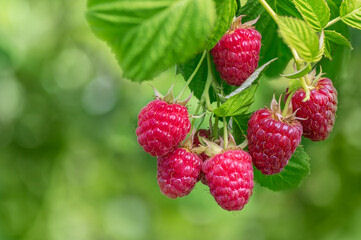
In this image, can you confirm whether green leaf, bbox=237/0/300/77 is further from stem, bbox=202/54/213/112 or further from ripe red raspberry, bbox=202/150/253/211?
ripe red raspberry, bbox=202/150/253/211

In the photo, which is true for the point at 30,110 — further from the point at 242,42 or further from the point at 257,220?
the point at 242,42

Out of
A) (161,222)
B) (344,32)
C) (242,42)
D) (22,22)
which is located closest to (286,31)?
(242,42)

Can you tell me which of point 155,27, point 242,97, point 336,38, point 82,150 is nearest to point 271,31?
point 336,38

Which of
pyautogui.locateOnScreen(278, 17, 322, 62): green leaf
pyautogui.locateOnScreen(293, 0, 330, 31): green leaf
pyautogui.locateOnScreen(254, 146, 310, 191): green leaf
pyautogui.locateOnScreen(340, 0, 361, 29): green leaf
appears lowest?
pyautogui.locateOnScreen(254, 146, 310, 191): green leaf

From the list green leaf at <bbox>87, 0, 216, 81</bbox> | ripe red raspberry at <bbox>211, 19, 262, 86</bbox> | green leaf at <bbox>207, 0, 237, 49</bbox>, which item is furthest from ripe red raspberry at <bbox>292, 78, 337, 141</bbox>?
green leaf at <bbox>87, 0, 216, 81</bbox>

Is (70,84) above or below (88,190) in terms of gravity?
above

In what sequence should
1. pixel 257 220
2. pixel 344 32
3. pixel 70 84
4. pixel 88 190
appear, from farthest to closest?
1. pixel 257 220
2. pixel 88 190
3. pixel 70 84
4. pixel 344 32
